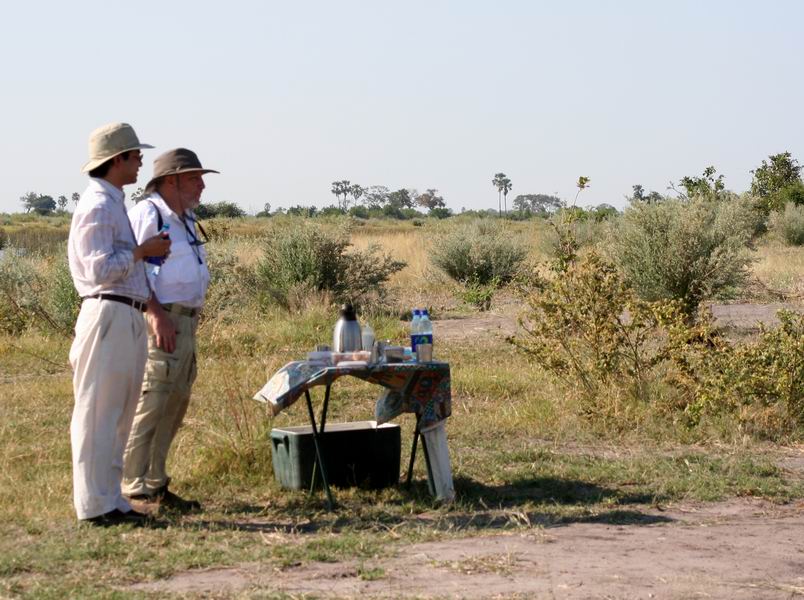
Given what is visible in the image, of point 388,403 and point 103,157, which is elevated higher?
point 103,157

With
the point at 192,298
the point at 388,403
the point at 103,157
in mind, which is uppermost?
the point at 103,157

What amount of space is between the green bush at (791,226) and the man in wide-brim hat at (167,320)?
31329 millimetres

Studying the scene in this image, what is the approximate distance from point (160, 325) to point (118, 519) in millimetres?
1018

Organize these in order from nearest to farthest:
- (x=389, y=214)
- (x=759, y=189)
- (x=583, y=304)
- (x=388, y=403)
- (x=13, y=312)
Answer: (x=388, y=403) < (x=583, y=304) < (x=13, y=312) < (x=759, y=189) < (x=389, y=214)

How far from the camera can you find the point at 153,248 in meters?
6.32

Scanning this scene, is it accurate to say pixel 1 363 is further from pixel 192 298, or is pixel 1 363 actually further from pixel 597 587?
pixel 597 587

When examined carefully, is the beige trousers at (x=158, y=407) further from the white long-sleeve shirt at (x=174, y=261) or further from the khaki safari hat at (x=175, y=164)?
the khaki safari hat at (x=175, y=164)

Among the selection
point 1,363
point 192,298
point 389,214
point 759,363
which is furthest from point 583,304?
point 389,214

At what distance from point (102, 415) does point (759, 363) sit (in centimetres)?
515

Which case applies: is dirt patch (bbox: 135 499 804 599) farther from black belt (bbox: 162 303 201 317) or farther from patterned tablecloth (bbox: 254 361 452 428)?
black belt (bbox: 162 303 201 317)

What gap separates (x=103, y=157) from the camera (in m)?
6.37

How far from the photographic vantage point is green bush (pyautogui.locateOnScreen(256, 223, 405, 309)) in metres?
17.9

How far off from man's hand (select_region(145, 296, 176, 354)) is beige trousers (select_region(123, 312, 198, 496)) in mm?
102

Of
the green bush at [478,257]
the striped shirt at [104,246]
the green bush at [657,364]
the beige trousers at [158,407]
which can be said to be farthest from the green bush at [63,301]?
the striped shirt at [104,246]
